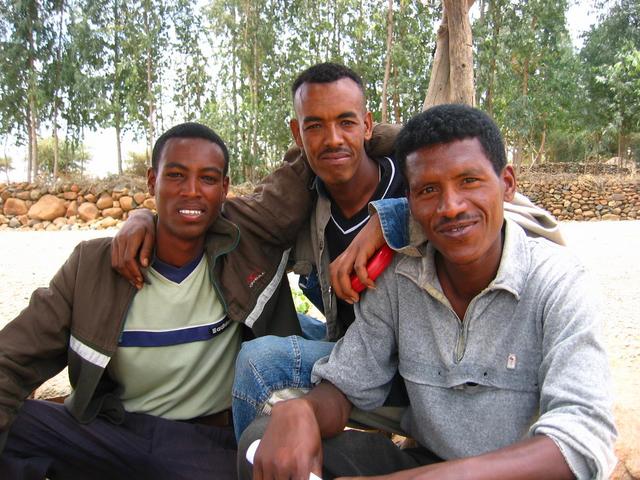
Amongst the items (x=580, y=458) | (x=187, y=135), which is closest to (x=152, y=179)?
(x=187, y=135)

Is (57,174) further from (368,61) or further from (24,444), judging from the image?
(24,444)

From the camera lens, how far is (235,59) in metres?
14.3

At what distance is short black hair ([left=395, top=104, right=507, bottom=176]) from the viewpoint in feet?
5.17

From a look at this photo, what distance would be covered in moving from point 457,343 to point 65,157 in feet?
57.8

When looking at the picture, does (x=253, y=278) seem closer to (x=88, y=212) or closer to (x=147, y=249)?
(x=147, y=249)

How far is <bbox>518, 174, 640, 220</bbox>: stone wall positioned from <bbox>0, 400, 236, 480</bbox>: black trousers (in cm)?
1382

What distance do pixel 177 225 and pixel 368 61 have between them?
13.0 meters

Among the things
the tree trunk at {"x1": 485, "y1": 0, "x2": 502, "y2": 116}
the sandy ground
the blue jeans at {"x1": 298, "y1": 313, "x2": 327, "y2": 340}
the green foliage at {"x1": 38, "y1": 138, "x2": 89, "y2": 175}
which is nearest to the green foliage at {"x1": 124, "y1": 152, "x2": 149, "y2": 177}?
the green foliage at {"x1": 38, "y1": 138, "x2": 89, "y2": 175}

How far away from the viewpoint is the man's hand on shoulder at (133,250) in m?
2.08

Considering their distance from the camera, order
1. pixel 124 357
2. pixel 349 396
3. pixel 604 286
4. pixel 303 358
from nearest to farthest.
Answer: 1. pixel 349 396
2. pixel 303 358
3. pixel 124 357
4. pixel 604 286

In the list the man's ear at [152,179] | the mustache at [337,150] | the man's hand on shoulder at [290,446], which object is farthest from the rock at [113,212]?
the man's hand on shoulder at [290,446]

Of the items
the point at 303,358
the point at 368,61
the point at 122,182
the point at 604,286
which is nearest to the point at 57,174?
the point at 122,182

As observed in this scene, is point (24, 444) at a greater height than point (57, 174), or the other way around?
point (57, 174)

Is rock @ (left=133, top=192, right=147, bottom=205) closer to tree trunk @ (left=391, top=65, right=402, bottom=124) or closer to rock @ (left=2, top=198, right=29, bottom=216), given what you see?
rock @ (left=2, top=198, right=29, bottom=216)
